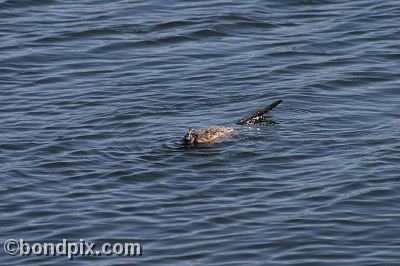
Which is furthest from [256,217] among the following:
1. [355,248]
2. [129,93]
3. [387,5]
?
[387,5]

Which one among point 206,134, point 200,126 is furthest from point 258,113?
point 206,134

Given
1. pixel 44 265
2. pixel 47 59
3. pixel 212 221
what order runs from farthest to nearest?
pixel 47 59 → pixel 212 221 → pixel 44 265

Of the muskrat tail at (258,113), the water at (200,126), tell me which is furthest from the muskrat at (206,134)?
the muskrat tail at (258,113)

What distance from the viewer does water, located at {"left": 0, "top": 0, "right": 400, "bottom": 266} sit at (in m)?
13.0

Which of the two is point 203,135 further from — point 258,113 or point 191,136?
point 258,113

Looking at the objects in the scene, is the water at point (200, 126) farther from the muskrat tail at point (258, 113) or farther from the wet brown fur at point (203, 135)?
the muskrat tail at point (258, 113)

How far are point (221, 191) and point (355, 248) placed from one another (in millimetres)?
2236

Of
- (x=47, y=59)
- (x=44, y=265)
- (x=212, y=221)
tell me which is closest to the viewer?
(x=44, y=265)

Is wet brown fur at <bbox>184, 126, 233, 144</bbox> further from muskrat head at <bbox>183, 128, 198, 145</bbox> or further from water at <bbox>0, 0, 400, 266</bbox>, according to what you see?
water at <bbox>0, 0, 400, 266</bbox>

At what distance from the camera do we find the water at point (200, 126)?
42.7ft

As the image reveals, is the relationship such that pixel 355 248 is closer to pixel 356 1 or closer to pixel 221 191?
pixel 221 191

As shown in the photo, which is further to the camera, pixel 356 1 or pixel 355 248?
pixel 356 1

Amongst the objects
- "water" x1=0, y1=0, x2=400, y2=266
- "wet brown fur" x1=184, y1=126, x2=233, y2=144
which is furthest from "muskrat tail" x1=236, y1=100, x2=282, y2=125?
"wet brown fur" x1=184, y1=126, x2=233, y2=144

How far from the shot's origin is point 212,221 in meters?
13.3
